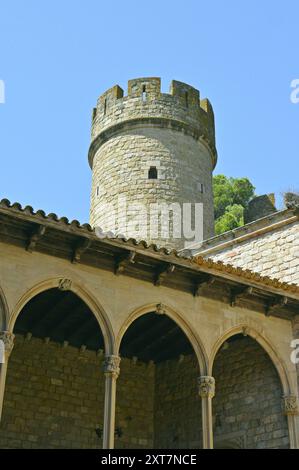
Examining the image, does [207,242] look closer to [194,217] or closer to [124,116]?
[194,217]

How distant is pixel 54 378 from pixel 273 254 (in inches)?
242

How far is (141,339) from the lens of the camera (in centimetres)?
1514

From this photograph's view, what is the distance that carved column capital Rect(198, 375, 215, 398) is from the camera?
510 inches

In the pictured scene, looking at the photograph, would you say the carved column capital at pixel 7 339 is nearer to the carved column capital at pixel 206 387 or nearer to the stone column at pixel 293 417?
the carved column capital at pixel 206 387

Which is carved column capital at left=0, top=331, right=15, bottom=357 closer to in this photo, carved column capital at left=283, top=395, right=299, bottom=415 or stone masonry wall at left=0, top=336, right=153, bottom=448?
stone masonry wall at left=0, top=336, right=153, bottom=448

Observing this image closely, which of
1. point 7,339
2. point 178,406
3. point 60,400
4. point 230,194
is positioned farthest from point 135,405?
point 230,194

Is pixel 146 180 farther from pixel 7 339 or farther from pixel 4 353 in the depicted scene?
pixel 4 353

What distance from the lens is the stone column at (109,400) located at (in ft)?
37.7

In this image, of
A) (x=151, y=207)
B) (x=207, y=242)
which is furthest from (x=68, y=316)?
(x=151, y=207)

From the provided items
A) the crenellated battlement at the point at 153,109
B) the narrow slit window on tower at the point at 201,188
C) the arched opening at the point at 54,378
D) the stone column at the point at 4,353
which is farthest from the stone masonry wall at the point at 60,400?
the crenellated battlement at the point at 153,109

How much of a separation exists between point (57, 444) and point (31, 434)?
0.59m
